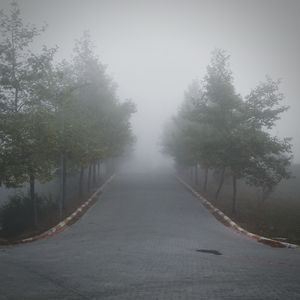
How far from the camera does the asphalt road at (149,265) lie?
8253 millimetres

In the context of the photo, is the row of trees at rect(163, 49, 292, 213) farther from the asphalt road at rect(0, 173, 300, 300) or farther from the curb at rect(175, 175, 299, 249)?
the asphalt road at rect(0, 173, 300, 300)

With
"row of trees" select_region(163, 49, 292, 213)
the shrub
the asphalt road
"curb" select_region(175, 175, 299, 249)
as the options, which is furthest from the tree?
"row of trees" select_region(163, 49, 292, 213)

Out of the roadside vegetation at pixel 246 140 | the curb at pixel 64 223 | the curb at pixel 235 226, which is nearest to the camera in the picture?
the curb at pixel 235 226

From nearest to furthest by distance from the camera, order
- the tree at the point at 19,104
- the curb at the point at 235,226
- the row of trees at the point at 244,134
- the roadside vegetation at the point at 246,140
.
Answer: the curb at the point at 235,226 < the tree at the point at 19,104 < the roadside vegetation at the point at 246,140 < the row of trees at the point at 244,134

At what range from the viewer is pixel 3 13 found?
822 inches

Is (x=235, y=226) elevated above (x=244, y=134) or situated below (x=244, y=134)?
below

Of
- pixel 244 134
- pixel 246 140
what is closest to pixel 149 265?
pixel 246 140

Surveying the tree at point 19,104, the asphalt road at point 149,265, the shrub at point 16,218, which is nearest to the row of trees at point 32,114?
the tree at point 19,104

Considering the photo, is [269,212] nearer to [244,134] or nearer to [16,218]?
[244,134]

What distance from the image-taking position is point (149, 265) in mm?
10672

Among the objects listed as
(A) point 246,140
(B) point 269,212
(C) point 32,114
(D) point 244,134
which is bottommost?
(B) point 269,212

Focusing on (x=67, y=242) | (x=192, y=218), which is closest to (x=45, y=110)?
(x=67, y=242)

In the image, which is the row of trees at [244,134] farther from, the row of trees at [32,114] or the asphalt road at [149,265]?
the row of trees at [32,114]

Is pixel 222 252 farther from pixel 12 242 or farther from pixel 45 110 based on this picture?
pixel 45 110
